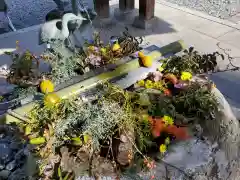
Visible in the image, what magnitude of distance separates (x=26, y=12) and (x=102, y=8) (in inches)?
55.5

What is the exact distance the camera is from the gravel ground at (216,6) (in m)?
5.61

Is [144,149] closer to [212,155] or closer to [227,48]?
[212,155]

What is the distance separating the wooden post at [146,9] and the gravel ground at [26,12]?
5.05 feet

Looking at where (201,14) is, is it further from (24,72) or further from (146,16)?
(24,72)

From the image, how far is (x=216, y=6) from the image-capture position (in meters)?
5.88

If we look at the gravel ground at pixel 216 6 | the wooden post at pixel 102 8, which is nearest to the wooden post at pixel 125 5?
the wooden post at pixel 102 8

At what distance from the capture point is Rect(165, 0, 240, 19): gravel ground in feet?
18.4

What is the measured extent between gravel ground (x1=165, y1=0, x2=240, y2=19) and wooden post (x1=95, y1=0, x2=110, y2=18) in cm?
132

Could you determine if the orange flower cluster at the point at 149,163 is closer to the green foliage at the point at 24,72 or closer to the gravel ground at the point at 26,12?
the green foliage at the point at 24,72

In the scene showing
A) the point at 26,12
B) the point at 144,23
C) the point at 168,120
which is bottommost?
the point at 26,12

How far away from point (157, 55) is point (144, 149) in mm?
1100

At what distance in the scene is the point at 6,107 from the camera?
8.71ft

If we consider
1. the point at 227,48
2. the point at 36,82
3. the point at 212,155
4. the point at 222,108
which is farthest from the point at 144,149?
the point at 227,48

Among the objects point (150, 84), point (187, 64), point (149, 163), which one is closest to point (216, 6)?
point (187, 64)
